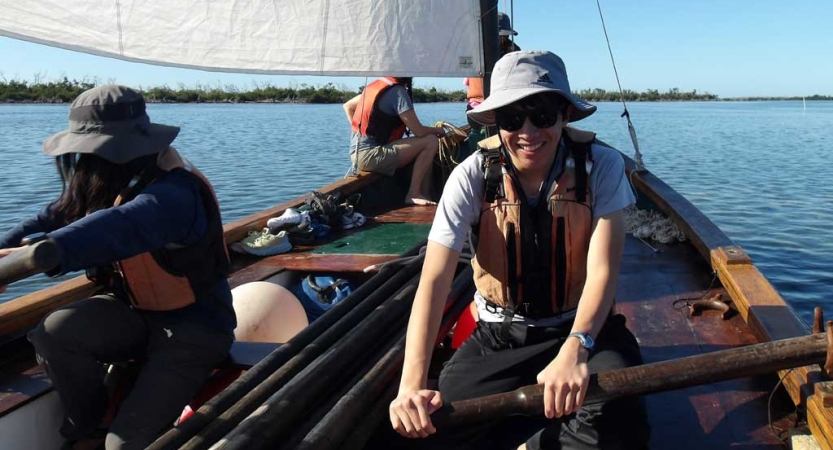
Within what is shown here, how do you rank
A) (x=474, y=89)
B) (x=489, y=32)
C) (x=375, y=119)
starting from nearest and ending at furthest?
(x=489, y=32), (x=375, y=119), (x=474, y=89)

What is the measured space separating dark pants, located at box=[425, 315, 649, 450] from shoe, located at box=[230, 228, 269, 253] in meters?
2.34

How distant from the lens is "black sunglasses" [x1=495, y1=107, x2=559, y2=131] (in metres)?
1.95

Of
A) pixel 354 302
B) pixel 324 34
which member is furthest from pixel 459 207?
pixel 324 34

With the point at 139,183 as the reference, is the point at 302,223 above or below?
below

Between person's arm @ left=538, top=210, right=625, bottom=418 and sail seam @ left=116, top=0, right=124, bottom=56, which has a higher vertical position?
sail seam @ left=116, top=0, right=124, bottom=56

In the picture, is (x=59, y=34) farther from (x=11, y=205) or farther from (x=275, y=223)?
(x=11, y=205)

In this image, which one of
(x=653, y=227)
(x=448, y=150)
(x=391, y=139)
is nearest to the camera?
(x=653, y=227)

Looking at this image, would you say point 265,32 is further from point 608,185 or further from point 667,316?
point 667,316

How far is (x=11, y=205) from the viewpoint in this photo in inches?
442

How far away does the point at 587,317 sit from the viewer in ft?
6.01

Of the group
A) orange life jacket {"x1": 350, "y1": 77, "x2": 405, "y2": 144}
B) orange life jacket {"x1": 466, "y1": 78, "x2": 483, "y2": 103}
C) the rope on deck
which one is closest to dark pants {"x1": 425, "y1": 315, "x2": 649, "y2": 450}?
the rope on deck

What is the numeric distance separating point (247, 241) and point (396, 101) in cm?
207

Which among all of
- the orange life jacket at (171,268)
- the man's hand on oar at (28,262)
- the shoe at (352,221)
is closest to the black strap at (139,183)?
the orange life jacket at (171,268)

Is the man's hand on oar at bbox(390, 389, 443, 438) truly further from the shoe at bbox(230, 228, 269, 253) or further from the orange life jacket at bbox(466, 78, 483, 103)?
the orange life jacket at bbox(466, 78, 483, 103)
